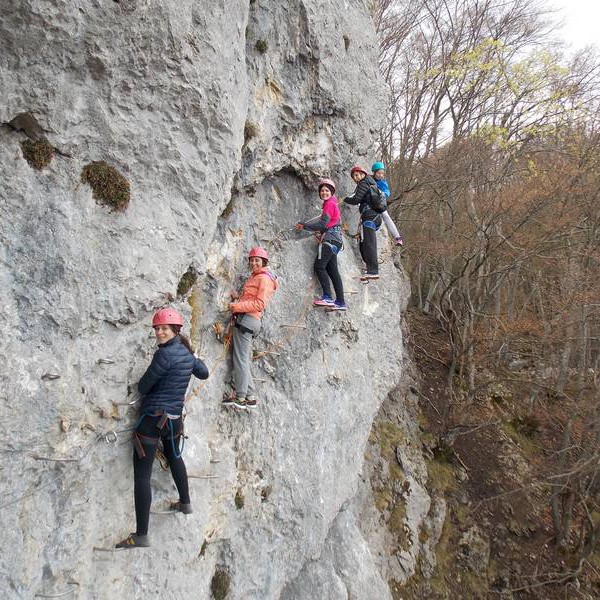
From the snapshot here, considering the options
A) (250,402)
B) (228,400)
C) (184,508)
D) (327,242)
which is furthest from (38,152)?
(327,242)

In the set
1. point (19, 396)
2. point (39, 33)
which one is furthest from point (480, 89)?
point (19, 396)

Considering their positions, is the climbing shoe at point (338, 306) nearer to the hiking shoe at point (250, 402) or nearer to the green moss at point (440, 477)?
the hiking shoe at point (250, 402)

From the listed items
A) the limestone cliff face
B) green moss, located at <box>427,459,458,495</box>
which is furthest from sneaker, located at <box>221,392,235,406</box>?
green moss, located at <box>427,459,458,495</box>

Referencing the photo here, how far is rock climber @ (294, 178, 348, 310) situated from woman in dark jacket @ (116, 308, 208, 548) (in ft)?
12.3

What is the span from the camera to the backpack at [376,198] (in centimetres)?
866

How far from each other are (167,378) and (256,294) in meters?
2.11

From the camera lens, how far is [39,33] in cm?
443

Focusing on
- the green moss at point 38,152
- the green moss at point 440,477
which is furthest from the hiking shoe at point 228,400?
the green moss at point 440,477

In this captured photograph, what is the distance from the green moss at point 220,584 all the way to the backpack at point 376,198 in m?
7.04

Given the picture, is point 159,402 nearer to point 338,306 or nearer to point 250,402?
point 250,402

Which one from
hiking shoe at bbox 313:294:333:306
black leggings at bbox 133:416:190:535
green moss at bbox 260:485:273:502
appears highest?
hiking shoe at bbox 313:294:333:306

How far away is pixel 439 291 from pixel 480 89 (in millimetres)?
10364

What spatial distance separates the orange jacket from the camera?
253 inches

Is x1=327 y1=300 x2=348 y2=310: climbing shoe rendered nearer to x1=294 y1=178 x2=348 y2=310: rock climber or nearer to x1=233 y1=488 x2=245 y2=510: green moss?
x1=294 y1=178 x2=348 y2=310: rock climber
